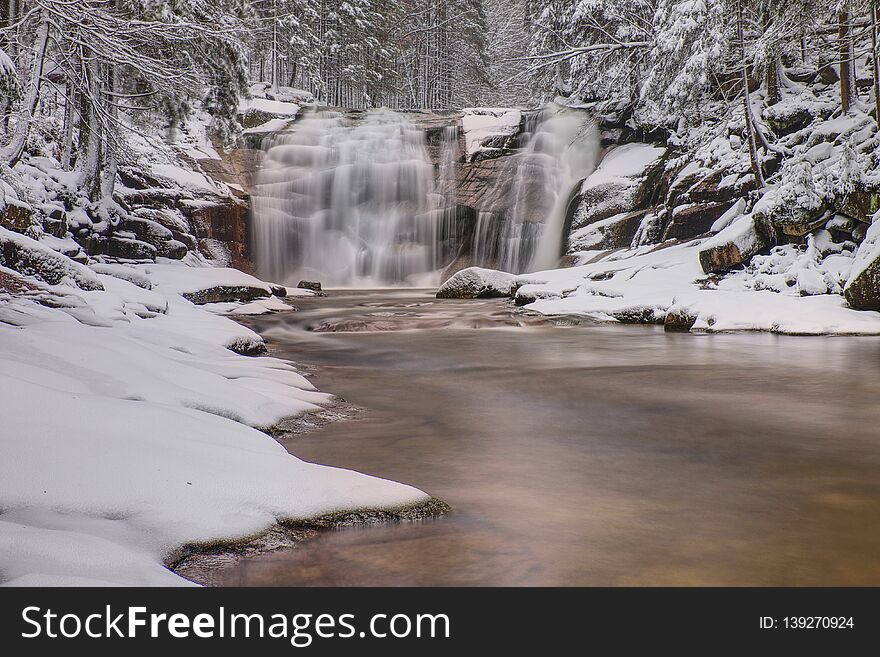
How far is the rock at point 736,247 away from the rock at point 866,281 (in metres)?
2.58

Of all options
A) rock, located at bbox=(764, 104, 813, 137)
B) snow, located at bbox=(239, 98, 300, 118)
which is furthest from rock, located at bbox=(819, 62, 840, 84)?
snow, located at bbox=(239, 98, 300, 118)

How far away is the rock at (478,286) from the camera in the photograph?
16.0 meters

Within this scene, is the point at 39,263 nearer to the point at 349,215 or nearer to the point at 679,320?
the point at 679,320

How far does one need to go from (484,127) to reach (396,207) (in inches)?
191

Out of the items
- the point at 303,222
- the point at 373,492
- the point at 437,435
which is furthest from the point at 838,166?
the point at 303,222

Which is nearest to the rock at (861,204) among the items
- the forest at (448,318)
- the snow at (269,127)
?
the forest at (448,318)

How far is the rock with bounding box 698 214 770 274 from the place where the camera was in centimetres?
1249

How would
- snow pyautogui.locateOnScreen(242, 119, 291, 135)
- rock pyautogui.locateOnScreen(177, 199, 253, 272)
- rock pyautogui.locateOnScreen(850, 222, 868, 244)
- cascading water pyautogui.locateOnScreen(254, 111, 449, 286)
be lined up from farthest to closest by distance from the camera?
1. snow pyautogui.locateOnScreen(242, 119, 291, 135)
2. cascading water pyautogui.locateOnScreen(254, 111, 449, 286)
3. rock pyautogui.locateOnScreen(177, 199, 253, 272)
4. rock pyautogui.locateOnScreen(850, 222, 868, 244)

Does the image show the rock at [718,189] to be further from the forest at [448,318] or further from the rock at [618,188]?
the rock at [618,188]

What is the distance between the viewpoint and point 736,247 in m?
12.6

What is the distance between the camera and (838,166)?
1116 centimetres

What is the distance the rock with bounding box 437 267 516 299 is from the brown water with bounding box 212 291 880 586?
8.15m

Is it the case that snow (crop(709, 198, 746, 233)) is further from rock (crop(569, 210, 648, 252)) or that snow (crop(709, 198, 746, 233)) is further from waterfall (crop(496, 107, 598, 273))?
waterfall (crop(496, 107, 598, 273))

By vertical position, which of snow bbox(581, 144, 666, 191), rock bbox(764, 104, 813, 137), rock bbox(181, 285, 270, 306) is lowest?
rock bbox(181, 285, 270, 306)
